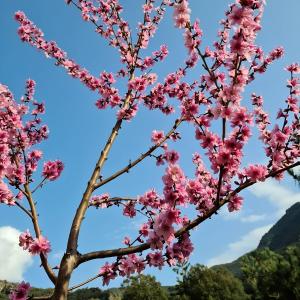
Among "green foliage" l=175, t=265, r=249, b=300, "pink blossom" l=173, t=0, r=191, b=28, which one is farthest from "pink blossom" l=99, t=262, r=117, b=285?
"green foliage" l=175, t=265, r=249, b=300

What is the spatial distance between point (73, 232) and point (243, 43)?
11.1 ft

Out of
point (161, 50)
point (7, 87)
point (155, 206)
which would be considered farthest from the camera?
point (161, 50)

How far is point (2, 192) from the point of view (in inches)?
235

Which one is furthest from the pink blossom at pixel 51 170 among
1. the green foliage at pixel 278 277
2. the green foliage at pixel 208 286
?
the green foliage at pixel 208 286

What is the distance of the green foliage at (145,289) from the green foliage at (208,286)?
2234 millimetres

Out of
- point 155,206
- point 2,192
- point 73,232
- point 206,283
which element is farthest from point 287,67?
point 206,283

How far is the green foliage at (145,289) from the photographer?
4328 cm

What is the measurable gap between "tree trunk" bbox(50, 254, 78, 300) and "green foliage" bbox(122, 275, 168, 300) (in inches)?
1587

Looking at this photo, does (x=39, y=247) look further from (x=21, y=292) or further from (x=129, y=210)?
(x=129, y=210)

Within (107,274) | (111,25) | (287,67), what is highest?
(111,25)

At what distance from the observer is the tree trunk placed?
4.98 m

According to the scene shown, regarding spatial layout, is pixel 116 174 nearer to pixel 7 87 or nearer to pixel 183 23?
pixel 183 23

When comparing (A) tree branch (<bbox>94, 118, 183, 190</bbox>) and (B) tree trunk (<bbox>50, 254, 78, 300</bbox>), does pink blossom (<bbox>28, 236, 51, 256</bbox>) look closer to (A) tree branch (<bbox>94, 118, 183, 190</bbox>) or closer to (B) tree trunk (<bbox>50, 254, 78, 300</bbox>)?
(B) tree trunk (<bbox>50, 254, 78, 300</bbox>)

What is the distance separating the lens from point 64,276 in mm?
5105
